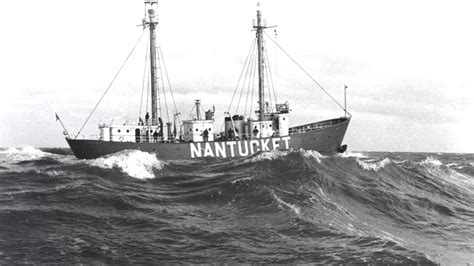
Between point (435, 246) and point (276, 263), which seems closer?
point (276, 263)

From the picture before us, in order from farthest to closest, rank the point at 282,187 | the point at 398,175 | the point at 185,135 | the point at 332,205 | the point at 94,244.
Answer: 1. the point at 185,135
2. the point at 398,175
3. the point at 282,187
4. the point at 332,205
5. the point at 94,244

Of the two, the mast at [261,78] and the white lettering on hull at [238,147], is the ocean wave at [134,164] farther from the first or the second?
the mast at [261,78]

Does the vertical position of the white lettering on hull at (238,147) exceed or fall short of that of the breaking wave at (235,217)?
it exceeds it

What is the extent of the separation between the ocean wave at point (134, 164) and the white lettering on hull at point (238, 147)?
735 cm

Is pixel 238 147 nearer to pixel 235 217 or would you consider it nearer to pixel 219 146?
pixel 219 146

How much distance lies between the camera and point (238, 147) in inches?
1656

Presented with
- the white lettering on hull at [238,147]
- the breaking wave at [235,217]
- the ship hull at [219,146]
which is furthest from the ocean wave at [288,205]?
the white lettering on hull at [238,147]

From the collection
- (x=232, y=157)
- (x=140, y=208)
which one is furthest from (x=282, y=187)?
(x=232, y=157)

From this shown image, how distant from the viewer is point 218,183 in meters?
22.2

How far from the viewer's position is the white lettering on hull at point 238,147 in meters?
40.7

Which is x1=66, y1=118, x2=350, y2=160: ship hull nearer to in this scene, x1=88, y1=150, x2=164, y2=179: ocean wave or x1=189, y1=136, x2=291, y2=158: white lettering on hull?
x1=189, y1=136, x2=291, y2=158: white lettering on hull

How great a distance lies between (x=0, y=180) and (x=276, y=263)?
1856 centimetres

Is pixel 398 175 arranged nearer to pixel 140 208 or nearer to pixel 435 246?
pixel 435 246

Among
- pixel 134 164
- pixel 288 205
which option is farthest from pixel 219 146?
pixel 288 205
